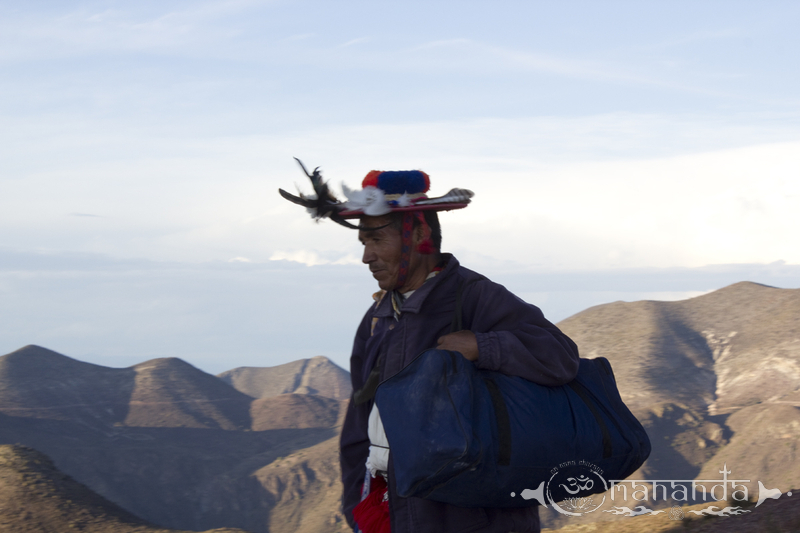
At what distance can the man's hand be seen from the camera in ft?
9.78

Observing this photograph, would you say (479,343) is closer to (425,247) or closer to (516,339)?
(516,339)

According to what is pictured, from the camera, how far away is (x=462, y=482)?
278 centimetres

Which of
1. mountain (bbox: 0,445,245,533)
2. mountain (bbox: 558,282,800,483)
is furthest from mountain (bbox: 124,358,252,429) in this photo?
mountain (bbox: 0,445,245,533)

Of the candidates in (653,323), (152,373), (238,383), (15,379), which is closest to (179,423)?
(152,373)

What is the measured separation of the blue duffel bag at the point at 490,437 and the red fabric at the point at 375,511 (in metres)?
0.85

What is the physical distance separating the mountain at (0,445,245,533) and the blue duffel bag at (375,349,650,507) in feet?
26.9

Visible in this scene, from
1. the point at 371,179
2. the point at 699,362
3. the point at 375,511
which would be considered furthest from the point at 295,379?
the point at 371,179

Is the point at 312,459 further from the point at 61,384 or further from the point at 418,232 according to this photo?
the point at 418,232

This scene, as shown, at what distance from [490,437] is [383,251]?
3.84 ft

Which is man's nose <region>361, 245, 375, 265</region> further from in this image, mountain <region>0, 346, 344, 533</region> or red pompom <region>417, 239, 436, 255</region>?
mountain <region>0, 346, 344, 533</region>

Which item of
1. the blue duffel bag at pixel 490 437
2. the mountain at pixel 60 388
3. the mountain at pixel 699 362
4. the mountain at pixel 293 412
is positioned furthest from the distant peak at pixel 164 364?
the blue duffel bag at pixel 490 437

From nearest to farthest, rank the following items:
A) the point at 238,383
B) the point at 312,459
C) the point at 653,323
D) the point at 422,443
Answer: the point at 422,443 < the point at 312,459 < the point at 653,323 < the point at 238,383

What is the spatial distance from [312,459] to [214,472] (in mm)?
4580

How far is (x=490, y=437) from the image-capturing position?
2.74 metres
